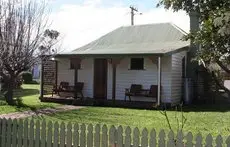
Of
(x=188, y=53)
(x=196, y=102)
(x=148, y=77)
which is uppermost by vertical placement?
(x=188, y=53)

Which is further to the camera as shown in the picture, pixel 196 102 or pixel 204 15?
pixel 196 102

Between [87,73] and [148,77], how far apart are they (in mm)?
3902

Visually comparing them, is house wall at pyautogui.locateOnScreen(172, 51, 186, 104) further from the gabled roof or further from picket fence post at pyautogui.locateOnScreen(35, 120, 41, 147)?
Answer: picket fence post at pyautogui.locateOnScreen(35, 120, 41, 147)

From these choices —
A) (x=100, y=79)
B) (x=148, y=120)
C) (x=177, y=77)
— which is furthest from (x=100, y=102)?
(x=148, y=120)

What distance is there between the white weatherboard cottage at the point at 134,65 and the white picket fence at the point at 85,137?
1255 centimetres

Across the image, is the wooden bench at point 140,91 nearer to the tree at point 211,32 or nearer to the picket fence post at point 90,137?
the tree at point 211,32

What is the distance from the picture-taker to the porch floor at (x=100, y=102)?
19.6 meters

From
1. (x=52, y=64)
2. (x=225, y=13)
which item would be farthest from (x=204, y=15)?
(x=52, y=64)

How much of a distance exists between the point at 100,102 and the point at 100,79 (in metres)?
1.77

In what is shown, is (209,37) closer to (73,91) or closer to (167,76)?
(167,76)

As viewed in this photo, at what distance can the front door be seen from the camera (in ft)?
73.4

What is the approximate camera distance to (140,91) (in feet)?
68.0

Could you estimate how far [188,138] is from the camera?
5.51 metres

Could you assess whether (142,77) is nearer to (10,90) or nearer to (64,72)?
(64,72)
